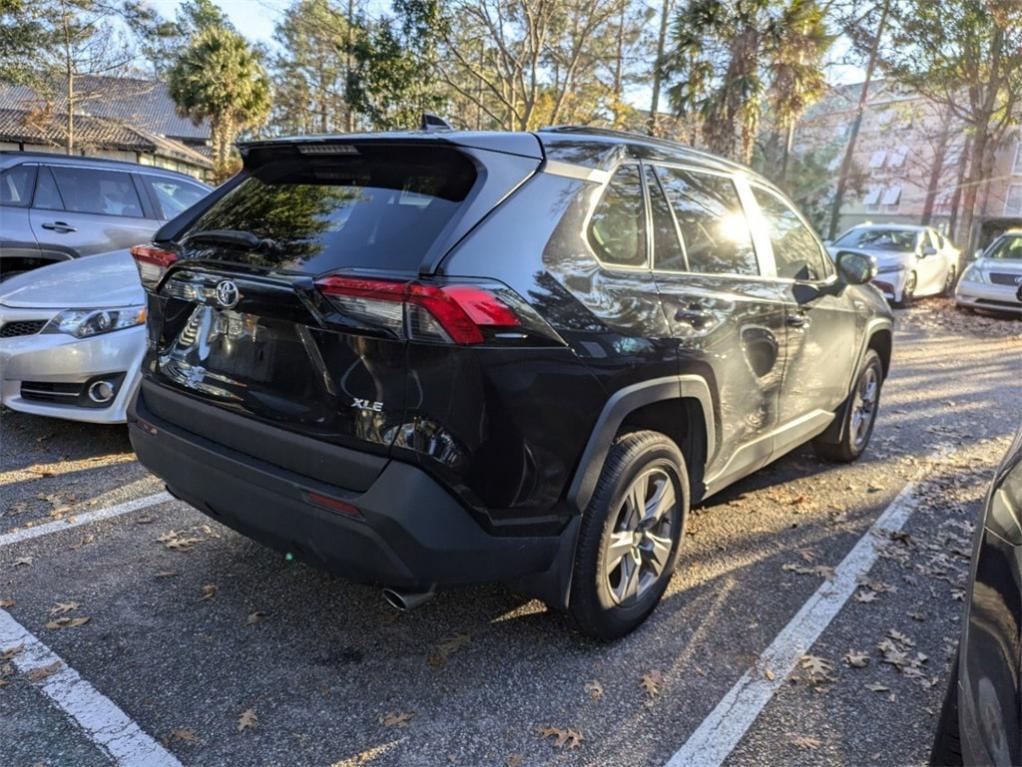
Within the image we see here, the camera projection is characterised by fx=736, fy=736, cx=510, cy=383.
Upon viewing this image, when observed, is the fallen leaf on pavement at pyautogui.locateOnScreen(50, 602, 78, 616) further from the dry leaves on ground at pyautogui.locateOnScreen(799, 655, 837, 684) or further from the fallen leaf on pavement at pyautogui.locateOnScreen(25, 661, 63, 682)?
the dry leaves on ground at pyautogui.locateOnScreen(799, 655, 837, 684)

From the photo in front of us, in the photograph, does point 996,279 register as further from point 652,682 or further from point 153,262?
point 153,262

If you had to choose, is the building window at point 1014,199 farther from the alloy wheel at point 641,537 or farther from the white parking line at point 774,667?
the alloy wheel at point 641,537

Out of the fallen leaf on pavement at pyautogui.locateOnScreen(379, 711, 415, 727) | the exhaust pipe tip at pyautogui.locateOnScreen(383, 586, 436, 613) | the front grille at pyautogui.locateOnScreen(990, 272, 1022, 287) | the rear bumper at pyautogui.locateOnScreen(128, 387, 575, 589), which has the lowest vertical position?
the fallen leaf on pavement at pyautogui.locateOnScreen(379, 711, 415, 727)

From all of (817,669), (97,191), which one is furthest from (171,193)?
(817,669)

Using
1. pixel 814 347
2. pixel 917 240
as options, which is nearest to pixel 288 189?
pixel 814 347

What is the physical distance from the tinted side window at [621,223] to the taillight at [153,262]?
1.56 metres

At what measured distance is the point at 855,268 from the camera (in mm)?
4367

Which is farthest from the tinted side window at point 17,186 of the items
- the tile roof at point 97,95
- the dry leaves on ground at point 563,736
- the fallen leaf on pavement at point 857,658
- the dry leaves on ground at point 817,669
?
the tile roof at point 97,95

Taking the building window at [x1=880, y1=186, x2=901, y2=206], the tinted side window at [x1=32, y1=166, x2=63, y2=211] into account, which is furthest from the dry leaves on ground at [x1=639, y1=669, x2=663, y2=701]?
the building window at [x1=880, y1=186, x2=901, y2=206]

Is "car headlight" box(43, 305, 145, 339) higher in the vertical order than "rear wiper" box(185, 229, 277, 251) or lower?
lower

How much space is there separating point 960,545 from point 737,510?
3.82ft

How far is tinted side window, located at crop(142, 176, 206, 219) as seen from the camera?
7.28 m

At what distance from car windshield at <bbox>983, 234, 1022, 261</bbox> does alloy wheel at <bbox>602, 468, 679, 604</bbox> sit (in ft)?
48.2

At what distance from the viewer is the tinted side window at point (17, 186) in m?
6.71
